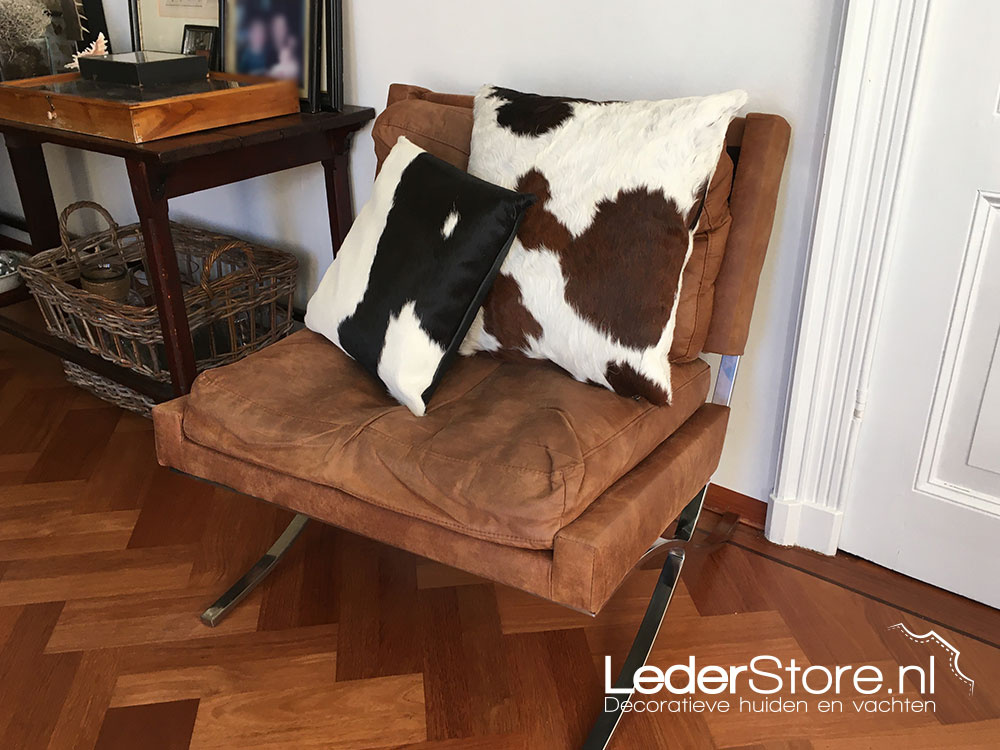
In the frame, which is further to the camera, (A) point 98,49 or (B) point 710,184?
(A) point 98,49

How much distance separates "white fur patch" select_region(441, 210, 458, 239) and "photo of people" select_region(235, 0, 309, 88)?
0.83 meters

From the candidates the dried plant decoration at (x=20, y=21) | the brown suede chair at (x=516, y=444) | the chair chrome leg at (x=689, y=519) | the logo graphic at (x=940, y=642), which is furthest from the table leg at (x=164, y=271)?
the logo graphic at (x=940, y=642)

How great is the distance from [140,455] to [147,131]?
28.8 inches

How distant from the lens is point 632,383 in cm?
128

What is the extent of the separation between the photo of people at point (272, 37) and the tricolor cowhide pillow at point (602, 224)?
0.73 metres

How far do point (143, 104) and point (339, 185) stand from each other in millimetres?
476

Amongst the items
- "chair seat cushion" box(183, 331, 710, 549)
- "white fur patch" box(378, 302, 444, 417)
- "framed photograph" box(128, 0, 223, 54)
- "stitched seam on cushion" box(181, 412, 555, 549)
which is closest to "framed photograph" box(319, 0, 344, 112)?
"framed photograph" box(128, 0, 223, 54)

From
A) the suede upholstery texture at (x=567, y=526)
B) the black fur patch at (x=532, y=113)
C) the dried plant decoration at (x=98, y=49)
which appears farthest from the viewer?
the dried plant decoration at (x=98, y=49)

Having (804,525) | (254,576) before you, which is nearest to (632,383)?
(804,525)

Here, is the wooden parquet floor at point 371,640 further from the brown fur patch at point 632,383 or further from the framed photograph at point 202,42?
the framed photograph at point 202,42

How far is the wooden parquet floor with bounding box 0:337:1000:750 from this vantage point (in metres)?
1.28

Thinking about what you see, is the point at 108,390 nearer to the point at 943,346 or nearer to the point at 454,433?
the point at 454,433

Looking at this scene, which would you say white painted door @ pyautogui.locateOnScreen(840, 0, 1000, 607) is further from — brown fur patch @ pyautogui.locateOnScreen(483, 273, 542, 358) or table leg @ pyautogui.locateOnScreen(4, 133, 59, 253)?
table leg @ pyautogui.locateOnScreen(4, 133, 59, 253)

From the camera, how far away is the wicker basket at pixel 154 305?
1943 millimetres
